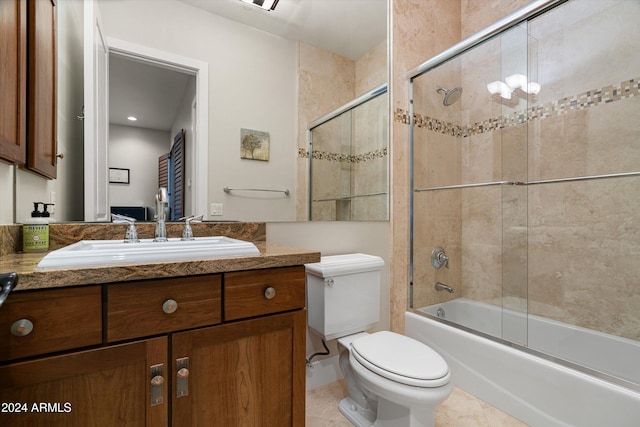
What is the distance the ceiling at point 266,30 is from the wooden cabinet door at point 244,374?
96cm

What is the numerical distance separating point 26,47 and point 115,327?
34.9 inches

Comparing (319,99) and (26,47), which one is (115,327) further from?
(319,99)

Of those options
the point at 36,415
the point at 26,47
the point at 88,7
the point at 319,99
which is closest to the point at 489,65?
the point at 319,99

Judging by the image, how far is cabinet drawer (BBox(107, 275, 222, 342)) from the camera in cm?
72

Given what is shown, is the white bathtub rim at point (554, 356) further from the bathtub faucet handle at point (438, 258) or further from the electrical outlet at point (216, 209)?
the electrical outlet at point (216, 209)

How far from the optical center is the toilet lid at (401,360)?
42.8 inches

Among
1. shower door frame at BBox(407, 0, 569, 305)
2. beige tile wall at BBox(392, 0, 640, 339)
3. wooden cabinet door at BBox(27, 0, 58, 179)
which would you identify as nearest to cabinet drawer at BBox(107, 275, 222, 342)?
wooden cabinet door at BBox(27, 0, 58, 179)

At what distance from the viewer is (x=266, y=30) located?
1.55 m

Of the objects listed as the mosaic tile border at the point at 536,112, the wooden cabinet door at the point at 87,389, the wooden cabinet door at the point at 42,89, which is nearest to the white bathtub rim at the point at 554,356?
the mosaic tile border at the point at 536,112

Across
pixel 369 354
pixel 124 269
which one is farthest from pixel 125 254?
pixel 369 354

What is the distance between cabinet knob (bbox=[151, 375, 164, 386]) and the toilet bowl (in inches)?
Answer: 30.1

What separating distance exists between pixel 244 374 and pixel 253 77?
135cm

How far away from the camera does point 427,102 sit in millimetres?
2031

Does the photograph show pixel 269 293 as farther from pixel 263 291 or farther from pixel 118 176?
pixel 118 176
